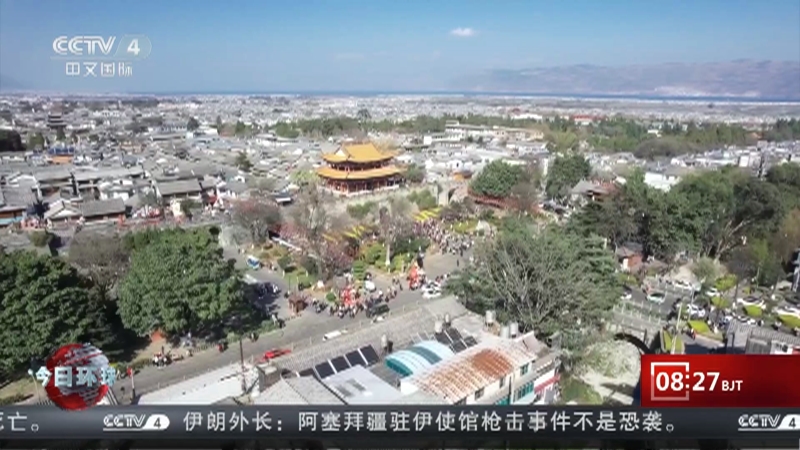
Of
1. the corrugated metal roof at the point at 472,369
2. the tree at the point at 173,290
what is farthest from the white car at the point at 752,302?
the tree at the point at 173,290

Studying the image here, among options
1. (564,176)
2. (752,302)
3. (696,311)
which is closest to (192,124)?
(564,176)

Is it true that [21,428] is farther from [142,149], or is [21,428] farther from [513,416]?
[142,149]

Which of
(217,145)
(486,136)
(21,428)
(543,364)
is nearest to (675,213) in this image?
(543,364)

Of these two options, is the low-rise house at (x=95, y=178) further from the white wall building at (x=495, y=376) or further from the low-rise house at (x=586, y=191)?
the white wall building at (x=495, y=376)

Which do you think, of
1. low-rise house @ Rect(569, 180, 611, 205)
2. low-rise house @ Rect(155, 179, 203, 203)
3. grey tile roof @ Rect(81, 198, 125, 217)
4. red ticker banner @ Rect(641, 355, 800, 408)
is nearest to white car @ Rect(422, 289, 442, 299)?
red ticker banner @ Rect(641, 355, 800, 408)

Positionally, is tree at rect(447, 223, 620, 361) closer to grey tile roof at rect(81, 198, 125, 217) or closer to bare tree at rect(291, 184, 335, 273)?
bare tree at rect(291, 184, 335, 273)

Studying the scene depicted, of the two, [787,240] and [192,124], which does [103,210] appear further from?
[192,124]
